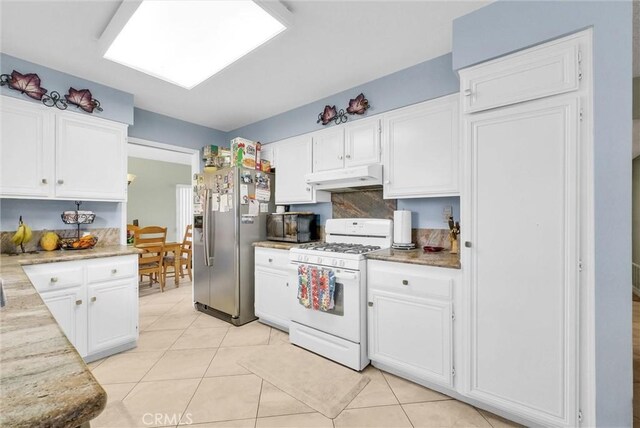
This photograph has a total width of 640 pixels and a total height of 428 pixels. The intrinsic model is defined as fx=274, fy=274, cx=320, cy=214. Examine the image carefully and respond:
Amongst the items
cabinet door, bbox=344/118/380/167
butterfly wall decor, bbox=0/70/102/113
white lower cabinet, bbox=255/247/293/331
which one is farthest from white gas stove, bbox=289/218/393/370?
butterfly wall decor, bbox=0/70/102/113

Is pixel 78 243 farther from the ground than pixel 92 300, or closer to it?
farther from the ground

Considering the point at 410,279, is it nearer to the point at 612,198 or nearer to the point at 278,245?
the point at 612,198

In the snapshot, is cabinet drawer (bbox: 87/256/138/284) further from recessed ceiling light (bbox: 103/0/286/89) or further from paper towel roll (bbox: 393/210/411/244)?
paper towel roll (bbox: 393/210/411/244)

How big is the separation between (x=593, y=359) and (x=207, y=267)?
3.36m

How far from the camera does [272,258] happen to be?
2867 millimetres

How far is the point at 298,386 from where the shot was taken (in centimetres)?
194

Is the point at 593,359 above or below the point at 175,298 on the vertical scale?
above

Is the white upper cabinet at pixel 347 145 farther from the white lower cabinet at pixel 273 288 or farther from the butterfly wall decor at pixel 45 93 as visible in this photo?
the butterfly wall decor at pixel 45 93

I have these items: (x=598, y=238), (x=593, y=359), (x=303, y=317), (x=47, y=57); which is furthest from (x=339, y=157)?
(x=47, y=57)

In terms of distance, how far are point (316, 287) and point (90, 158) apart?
2.43m

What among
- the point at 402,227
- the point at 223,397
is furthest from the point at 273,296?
the point at 402,227

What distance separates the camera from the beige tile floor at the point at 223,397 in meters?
1.62

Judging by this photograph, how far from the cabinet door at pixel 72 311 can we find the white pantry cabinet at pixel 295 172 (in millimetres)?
2002

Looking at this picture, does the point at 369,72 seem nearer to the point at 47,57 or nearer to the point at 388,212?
the point at 388,212
